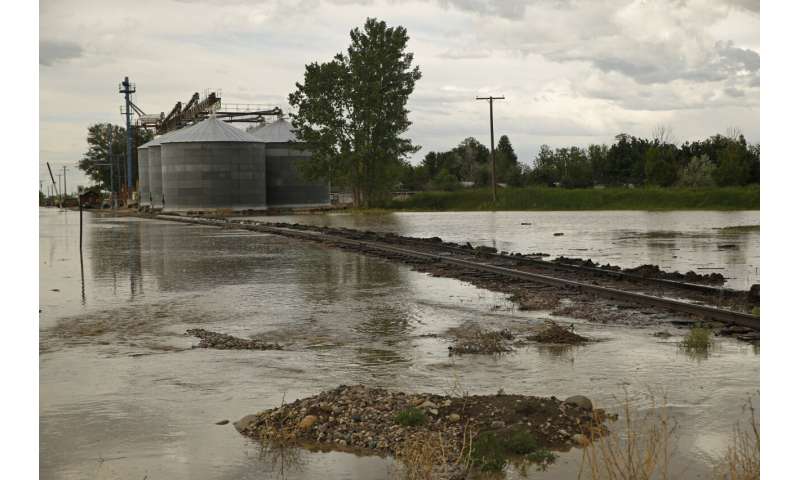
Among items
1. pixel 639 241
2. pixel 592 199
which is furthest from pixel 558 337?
pixel 592 199

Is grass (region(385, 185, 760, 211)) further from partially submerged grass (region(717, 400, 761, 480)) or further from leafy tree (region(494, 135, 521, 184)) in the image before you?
partially submerged grass (region(717, 400, 761, 480))

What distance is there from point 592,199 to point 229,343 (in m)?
49.1

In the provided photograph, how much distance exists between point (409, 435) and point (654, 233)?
25026 mm

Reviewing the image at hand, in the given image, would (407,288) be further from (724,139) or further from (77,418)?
(724,139)

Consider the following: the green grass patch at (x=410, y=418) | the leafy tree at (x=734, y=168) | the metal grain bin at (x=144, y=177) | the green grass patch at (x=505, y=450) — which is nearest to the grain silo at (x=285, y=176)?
the metal grain bin at (x=144, y=177)

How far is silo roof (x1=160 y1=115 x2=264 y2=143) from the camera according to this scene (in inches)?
2461

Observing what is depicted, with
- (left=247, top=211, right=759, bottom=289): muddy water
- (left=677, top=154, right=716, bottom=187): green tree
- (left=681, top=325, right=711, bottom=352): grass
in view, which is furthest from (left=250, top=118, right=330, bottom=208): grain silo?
(left=681, top=325, right=711, bottom=352): grass

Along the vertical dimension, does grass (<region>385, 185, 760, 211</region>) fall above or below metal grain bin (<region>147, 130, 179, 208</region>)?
below

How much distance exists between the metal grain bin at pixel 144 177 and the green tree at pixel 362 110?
25.3m

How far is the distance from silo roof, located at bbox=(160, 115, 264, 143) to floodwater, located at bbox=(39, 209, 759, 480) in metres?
46.7

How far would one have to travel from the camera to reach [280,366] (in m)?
8.23
